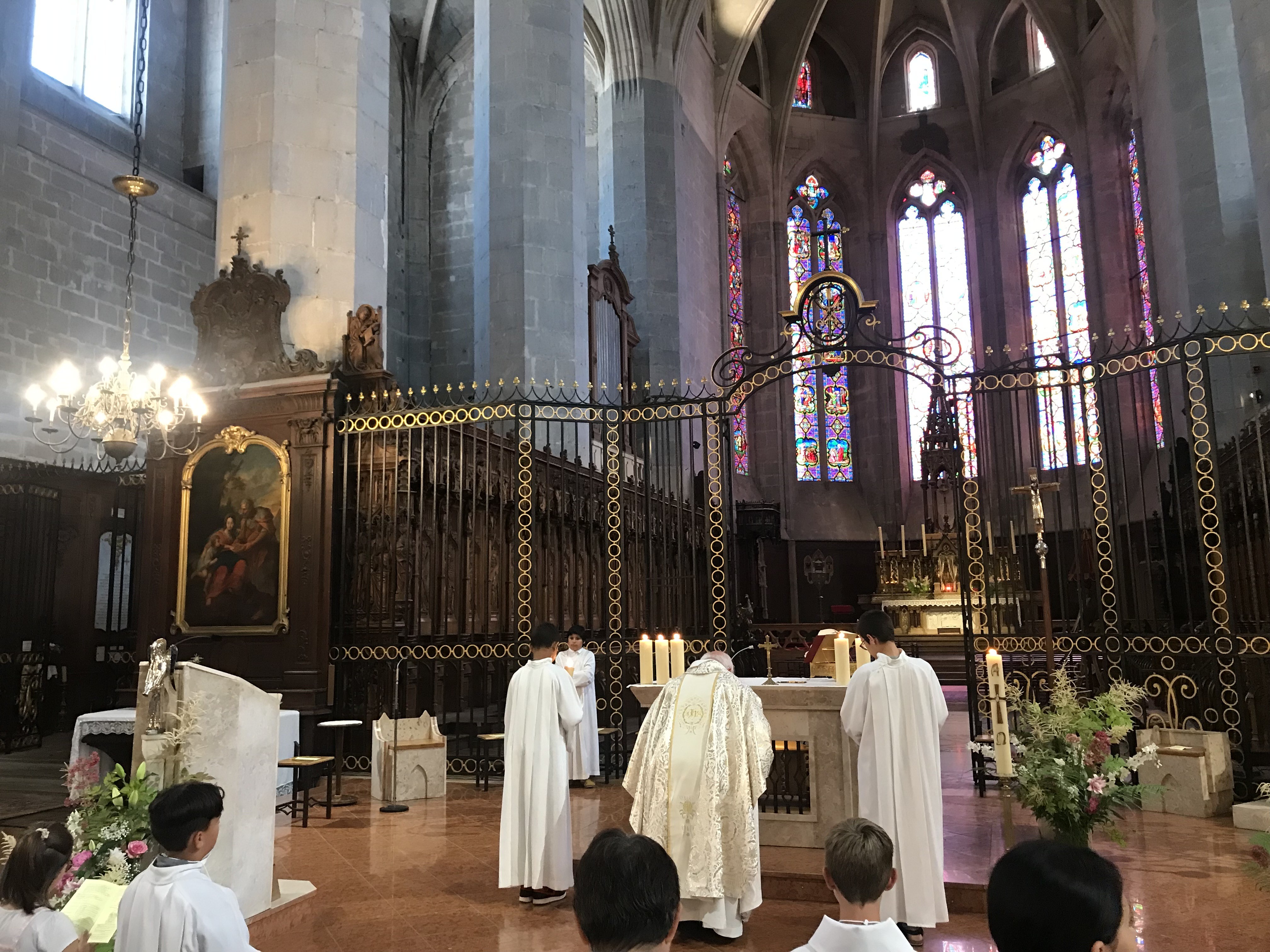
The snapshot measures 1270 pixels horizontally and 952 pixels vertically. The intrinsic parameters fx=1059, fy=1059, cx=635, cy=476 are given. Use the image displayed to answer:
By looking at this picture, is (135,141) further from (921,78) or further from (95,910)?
(921,78)

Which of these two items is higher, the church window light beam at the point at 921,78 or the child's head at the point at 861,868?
the church window light beam at the point at 921,78

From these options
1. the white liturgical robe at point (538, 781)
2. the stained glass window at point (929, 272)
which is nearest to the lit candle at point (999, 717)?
the white liturgical robe at point (538, 781)

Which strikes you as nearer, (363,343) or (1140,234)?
(363,343)

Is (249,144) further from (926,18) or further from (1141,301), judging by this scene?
(926,18)

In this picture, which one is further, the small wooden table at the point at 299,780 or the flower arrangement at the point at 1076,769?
the small wooden table at the point at 299,780

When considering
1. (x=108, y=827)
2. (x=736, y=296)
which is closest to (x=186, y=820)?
(x=108, y=827)

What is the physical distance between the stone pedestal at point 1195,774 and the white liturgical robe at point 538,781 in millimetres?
4230

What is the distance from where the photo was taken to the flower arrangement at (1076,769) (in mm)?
4941

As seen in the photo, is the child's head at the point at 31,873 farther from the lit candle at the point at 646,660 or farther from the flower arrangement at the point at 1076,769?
the flower arrangement at the point at 1076,769

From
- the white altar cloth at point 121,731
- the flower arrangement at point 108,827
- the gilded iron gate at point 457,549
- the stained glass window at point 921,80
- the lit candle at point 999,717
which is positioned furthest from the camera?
the stained glass window at point 921,80

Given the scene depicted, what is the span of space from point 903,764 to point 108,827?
3.57 meters

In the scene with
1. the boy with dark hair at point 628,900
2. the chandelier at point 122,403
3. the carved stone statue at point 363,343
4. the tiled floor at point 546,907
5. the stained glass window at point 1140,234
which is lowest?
the tiled floor at point 546,907

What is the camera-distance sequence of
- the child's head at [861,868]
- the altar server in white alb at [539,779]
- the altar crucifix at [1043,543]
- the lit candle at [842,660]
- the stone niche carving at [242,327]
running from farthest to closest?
1. the stone niche carving at [242,327]
2. the altar crucifix at [1043,543]
3. the lit candle at [842,660]
4. the altar server in white alb at [539,779]
5. the child's head at [861,868]

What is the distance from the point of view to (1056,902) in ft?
5.78
